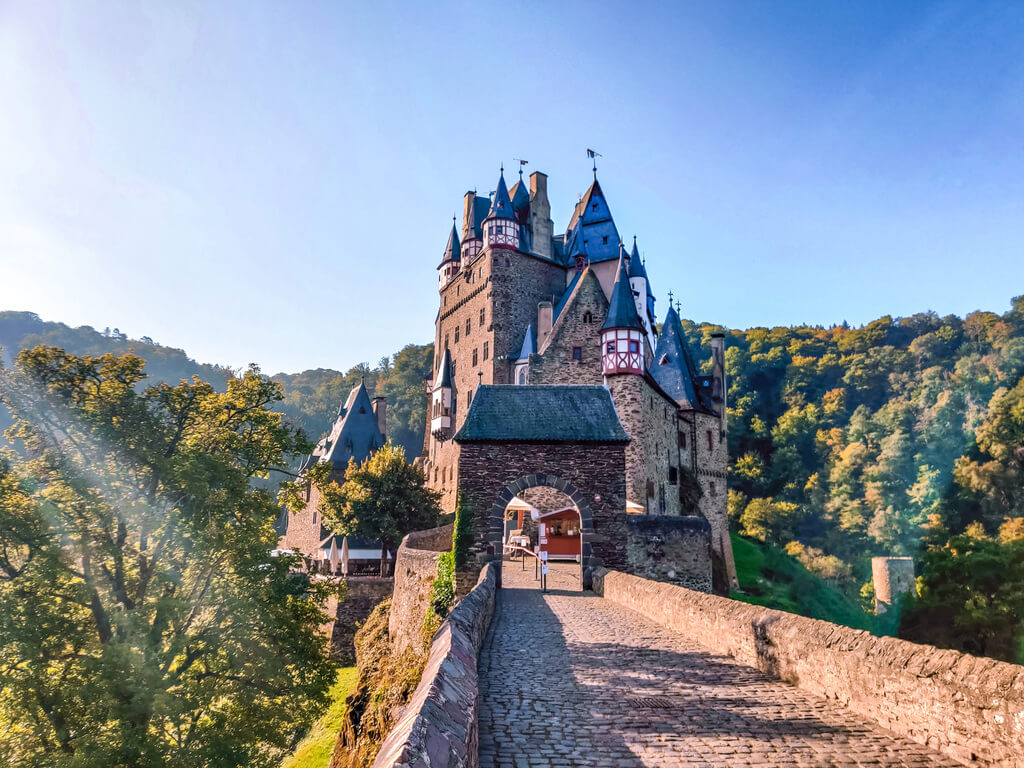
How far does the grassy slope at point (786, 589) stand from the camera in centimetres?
4103

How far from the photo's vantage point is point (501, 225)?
47812 mm

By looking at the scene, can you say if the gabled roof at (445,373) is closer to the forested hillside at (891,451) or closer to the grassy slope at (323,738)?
the forested hillside at (891,451)

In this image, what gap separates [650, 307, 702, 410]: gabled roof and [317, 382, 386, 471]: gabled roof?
22.7 m

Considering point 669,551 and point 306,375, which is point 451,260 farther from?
point 306,375

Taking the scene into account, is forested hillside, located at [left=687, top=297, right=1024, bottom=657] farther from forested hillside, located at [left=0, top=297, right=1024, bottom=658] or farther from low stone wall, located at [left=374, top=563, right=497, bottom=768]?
low stone wall, located at [left=374, top=563, right=497, bottom=768]

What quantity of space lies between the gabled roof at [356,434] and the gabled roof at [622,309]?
25522mm

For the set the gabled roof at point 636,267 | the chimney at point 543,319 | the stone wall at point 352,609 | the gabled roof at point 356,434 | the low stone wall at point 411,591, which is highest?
the gabled roof at point 636,267

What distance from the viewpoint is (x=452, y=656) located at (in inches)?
260

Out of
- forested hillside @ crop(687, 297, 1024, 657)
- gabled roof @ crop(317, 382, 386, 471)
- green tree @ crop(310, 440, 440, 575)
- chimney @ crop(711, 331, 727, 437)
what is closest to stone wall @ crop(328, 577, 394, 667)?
green tree @ crop(310, 440, 440, 575)

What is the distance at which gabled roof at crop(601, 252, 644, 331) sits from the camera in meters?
34.0

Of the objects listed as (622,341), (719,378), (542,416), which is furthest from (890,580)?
(542,416)

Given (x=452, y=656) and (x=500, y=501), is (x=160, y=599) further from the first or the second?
(x=452, y=656)

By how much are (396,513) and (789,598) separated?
78.7 feet

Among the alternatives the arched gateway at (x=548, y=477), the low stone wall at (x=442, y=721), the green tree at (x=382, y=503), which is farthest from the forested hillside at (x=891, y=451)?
the low stone wall at (x=442, y=721)
